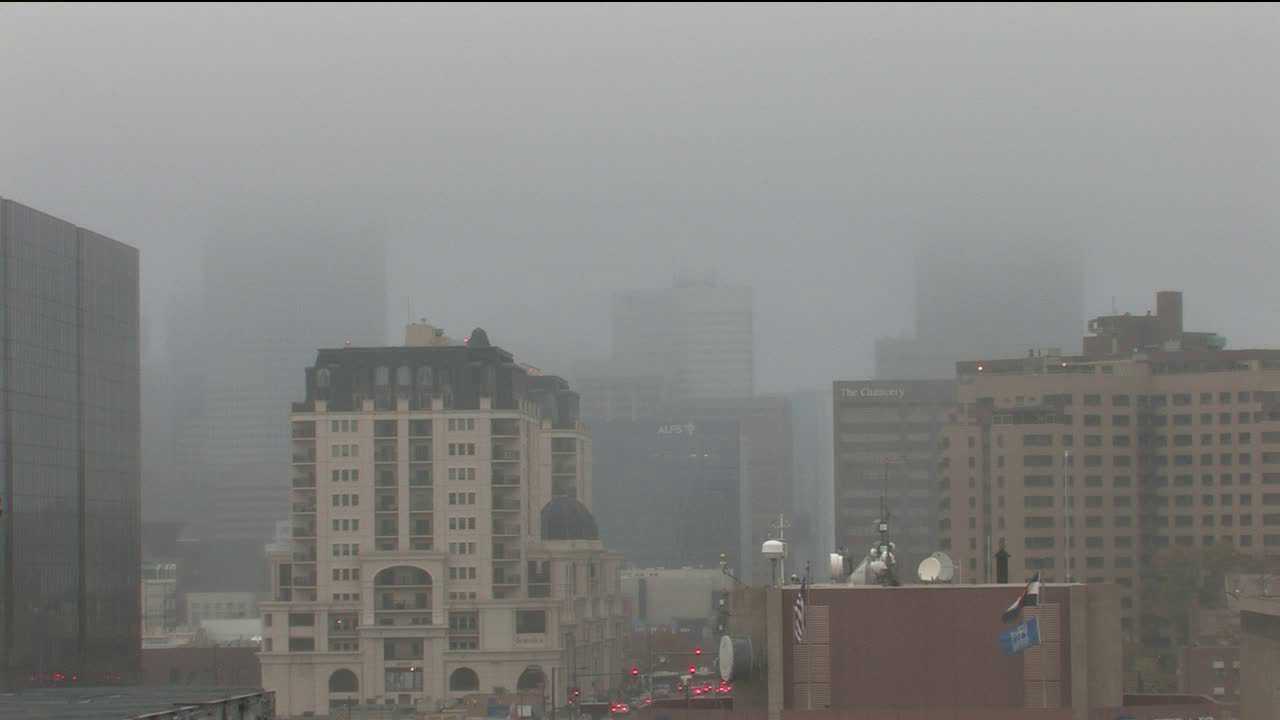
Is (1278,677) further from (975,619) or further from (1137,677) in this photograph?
(1137,677)

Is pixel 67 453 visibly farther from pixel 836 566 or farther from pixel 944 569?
pixel 944 569

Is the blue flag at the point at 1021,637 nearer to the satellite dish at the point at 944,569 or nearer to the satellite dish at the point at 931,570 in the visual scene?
the satellite dish at the point at 931,570

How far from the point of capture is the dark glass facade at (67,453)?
159m

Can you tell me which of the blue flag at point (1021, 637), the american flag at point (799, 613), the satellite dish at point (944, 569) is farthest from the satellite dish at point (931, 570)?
the blue flag at point (1021, 637)

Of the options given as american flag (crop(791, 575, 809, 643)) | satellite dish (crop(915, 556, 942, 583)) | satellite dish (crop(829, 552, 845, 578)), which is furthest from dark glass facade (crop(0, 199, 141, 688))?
american flag (crop(791, 575, 809, 643))

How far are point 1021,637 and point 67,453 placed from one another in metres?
134

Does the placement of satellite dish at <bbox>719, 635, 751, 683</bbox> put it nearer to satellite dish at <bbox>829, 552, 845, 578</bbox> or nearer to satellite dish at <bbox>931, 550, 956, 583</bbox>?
satellite dish at <bbox>829, 552, 845, 578</bbox>

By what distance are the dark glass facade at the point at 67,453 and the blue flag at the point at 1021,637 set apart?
11568cm

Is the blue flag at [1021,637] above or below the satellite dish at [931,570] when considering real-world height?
below

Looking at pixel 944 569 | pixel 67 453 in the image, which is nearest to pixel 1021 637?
pixel 944 569

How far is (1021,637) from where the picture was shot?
48000 millimetres

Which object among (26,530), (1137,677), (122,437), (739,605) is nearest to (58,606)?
(26,530)

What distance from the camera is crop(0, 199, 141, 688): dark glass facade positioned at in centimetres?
15925

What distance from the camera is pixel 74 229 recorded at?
176125 mm
